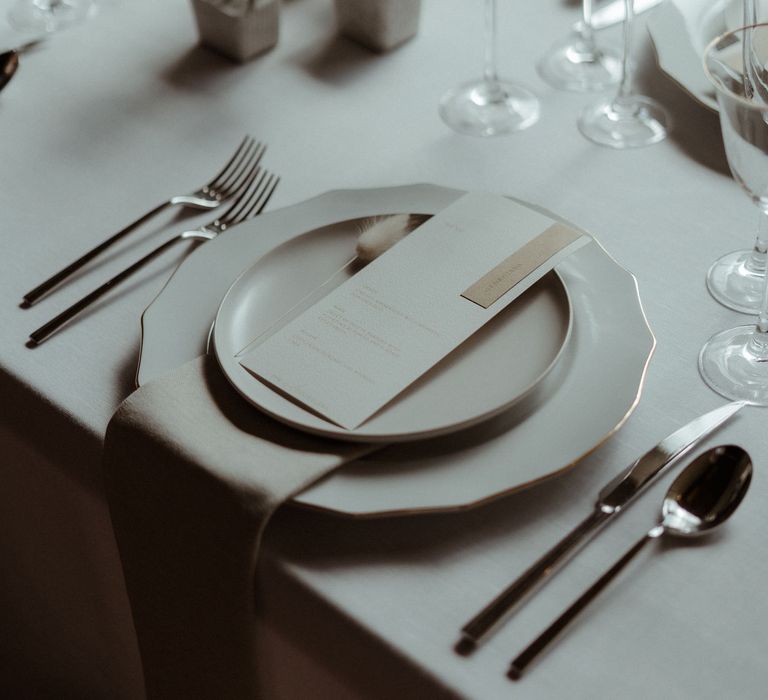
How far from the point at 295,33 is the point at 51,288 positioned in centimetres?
42

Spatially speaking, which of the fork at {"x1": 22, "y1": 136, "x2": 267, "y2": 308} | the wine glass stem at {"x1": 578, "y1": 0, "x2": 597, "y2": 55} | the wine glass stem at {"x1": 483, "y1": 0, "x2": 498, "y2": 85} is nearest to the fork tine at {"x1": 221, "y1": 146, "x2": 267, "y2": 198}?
the fork at {"x1": 22, "y1": 136, "x2": 267, "y2": 308}

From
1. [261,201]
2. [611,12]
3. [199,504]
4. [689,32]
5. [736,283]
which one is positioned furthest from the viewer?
[611,12]

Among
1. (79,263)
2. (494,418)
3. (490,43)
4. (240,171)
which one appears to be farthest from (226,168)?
(494,418)

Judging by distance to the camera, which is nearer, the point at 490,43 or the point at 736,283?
the point at 736,283

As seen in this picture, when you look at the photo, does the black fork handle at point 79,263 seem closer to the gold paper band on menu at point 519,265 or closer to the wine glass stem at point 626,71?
the gold paper band on menu at point 519,265

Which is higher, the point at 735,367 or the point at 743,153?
the point at 743,153

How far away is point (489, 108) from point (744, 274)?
11.5 inches

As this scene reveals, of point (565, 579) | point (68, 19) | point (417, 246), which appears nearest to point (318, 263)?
point (417, 246)

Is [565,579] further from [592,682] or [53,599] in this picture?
[53,599]

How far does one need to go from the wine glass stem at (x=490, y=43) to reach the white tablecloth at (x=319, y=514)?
48 mm

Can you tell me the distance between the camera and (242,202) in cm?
81

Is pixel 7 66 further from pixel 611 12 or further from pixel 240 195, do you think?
pixel 611 12

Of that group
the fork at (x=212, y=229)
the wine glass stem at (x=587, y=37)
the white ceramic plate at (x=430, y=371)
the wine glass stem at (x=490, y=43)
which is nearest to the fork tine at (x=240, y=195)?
the fork at (x=212, y=229)

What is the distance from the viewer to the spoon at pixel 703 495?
0.54 m
